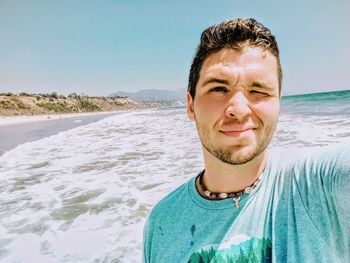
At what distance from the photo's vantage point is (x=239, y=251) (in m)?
1.35

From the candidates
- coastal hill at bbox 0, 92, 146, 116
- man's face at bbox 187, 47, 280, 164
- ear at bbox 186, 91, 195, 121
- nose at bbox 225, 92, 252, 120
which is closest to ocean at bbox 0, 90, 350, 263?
ear at bbox 186, 91, 195, 121

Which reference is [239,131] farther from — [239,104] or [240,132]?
[239,104]

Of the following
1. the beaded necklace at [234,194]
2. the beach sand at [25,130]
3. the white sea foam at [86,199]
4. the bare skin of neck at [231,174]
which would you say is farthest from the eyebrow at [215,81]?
the beach sand at [25,130]

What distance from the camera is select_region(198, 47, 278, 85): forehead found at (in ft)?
5.17

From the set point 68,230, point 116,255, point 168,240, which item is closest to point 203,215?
point 168,240

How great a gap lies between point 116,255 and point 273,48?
3552mm

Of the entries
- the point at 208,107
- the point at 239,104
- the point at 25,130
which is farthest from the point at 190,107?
the point at 25,130

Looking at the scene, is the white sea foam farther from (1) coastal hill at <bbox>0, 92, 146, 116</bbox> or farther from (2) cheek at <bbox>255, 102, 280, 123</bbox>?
(1) coastal hill at <bbox>0, 92, 146, 116</bbox>

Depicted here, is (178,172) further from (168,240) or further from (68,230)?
(168,240)

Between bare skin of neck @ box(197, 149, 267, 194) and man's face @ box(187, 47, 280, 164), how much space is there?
6 centimetres

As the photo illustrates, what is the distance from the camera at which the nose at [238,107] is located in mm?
1518

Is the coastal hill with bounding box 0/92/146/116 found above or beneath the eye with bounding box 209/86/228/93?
beneath

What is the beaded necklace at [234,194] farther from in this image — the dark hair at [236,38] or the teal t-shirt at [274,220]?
the dark hair at [236,38]

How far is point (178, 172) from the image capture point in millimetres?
7727
